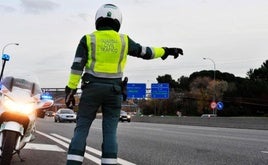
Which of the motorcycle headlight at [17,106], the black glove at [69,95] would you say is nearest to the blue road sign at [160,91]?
the motorcycle headlight at [17,106]

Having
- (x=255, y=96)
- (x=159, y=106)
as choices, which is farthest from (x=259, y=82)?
(x=159, y=106)

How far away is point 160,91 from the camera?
5950 cm

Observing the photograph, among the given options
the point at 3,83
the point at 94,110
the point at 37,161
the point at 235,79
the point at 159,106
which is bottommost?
the point at 37,161

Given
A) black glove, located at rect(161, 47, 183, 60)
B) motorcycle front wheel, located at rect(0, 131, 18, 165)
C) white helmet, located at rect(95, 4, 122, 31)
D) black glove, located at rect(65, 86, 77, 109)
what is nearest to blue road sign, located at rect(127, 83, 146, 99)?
motorcycle front wheel, located at rect(0, 131, 18, 165)

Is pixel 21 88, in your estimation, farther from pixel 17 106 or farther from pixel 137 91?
pixel 137 91

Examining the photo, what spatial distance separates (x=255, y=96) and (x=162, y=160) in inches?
3466

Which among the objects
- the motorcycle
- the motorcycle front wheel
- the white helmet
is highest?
the white helmet

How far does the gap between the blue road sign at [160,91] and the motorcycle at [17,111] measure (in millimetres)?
51215

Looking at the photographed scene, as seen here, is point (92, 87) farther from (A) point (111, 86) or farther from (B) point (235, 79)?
(B) point (235, 79)

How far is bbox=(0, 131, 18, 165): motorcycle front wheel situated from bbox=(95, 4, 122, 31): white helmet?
82.5 inches

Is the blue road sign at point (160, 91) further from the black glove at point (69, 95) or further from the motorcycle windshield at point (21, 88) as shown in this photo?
the black glove at point (69, 95)

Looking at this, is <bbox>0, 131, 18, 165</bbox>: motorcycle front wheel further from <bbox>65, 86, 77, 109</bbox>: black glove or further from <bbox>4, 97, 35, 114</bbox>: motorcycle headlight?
<bbox>65, 86, 77, 109</bbox>: black glove

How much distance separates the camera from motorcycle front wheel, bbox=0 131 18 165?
22.4 ft

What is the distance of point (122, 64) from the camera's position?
19.0ft
